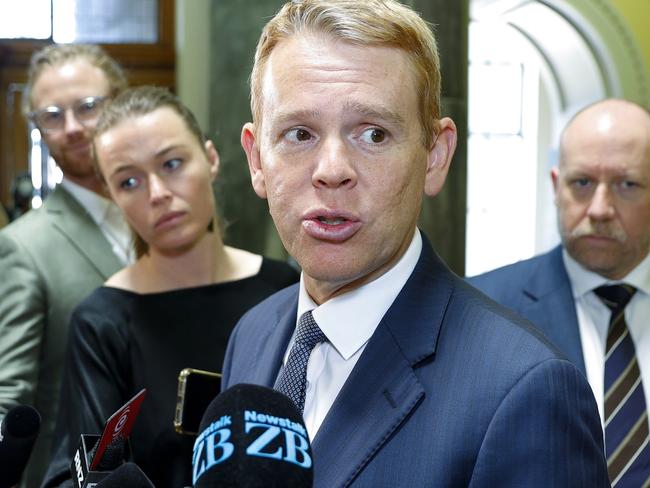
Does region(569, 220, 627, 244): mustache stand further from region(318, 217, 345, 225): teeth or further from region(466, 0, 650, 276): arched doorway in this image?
region(466, 0, 650, 276): arched doorway

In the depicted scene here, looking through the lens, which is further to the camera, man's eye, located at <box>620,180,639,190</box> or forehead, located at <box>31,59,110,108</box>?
forehead, located at <box>31,59,110,108</box>

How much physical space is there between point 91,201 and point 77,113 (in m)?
0.27

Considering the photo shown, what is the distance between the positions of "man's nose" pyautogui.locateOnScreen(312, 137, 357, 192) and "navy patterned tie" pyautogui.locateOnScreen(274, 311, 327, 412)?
26 cm

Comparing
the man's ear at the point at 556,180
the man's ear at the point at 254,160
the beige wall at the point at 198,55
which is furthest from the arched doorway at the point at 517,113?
the man's ear at the point at 254,160

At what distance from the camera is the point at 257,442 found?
101cm

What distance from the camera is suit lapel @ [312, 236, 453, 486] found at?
1342 mm

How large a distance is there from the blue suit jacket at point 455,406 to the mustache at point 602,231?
1139mm

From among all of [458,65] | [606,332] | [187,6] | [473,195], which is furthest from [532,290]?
[473,195]

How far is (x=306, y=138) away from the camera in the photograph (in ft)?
4.70

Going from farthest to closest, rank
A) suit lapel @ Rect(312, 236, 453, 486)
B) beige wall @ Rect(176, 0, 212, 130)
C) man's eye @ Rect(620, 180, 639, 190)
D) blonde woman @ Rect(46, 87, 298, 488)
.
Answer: beige wall @ Rect(176, 0, 212, 130) < man's eye @ Rect(620, 180, 639, 190) < blonde woman @ Rect(46, 87, 298, 488) < suit lapel @ Rect(312, 236, 453, 486)

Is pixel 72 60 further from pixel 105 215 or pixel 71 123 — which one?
pixel 105 215

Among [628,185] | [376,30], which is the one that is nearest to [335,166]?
[376,30]

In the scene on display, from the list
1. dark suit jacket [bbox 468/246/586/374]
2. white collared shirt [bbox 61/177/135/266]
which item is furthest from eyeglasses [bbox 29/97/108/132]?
dark suit jacket [bbox 468/246/586/374]

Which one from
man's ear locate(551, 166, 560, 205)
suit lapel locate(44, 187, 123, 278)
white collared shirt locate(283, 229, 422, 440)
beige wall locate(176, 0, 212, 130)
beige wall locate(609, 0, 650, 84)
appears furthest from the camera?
beige wall locate(609, 0, 650, 84)
